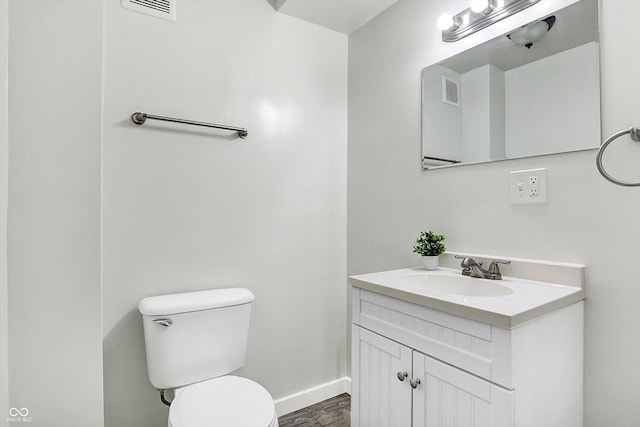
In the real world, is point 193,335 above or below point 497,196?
below

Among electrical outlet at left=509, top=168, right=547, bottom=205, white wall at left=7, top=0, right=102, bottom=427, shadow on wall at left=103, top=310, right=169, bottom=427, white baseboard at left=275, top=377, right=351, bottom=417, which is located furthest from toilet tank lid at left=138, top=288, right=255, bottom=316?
electrical outlet at left=509, top=168, right=547, bottom=205

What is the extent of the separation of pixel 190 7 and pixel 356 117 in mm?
1040

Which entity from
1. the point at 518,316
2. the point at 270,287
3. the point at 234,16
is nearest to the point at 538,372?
the point at 518,316

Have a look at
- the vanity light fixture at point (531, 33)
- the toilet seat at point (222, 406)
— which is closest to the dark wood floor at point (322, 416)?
the toilet seat at point (222, 406)

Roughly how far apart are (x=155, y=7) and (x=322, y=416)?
2.21 metres

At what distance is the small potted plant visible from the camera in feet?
5.08

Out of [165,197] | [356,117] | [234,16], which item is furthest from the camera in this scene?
[356,117]

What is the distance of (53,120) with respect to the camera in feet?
3.48

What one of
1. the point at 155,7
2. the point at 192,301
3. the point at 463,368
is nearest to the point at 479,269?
the point at 463,368

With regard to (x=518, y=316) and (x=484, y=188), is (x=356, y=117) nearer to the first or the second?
(x=484, y=188)

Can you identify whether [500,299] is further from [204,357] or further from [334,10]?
[334,10]

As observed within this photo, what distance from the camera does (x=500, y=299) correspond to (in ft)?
3.36

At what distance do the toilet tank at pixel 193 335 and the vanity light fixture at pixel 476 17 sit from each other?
1.50 meters

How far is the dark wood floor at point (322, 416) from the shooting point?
184 cm
